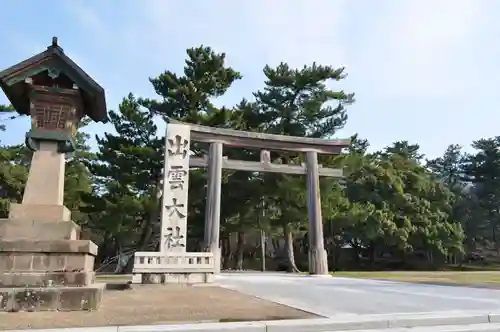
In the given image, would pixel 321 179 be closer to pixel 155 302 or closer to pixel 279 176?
pixel 279 176

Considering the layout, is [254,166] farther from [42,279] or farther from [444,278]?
[42,279]

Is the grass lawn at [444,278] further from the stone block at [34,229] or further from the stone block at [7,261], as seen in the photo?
the stone block at [7,261]

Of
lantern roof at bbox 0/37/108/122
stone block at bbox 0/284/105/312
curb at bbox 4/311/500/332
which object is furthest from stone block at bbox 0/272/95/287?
lantern roof at bbox 0/37/108/122

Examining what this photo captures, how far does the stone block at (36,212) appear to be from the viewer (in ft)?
23.6

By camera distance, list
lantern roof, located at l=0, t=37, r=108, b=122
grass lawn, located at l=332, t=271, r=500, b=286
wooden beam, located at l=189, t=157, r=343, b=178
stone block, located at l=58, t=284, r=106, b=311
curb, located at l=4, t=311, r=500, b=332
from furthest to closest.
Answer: wooden beam, located at l=189, t=157, r=343, b=178
grass lawn, located at l=332, t=271, r=500, b=286
lantern roof, located at l=0, t=37, r=108, b=122
stone block, located at l=58, t=284, r=106, b=311
curb, located at l=4, t=311, r=500, b=332

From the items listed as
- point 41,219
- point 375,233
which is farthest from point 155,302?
point 375,233

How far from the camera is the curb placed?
16.5 ft

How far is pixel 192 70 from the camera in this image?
26.5 metres

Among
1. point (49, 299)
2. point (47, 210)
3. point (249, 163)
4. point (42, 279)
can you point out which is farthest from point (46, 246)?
point (249, 163)

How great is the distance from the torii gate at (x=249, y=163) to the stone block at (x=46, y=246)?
10.2m

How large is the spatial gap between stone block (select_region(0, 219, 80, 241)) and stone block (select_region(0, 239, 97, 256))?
11cm

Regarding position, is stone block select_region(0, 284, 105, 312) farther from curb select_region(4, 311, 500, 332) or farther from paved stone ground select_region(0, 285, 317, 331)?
curb select_region(4, 311, 500, 332)

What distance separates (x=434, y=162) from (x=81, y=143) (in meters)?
42.5

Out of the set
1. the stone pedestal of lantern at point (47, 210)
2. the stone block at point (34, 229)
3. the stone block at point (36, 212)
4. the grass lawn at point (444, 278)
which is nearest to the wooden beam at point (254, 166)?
the grass lawn at point (444, 278)
